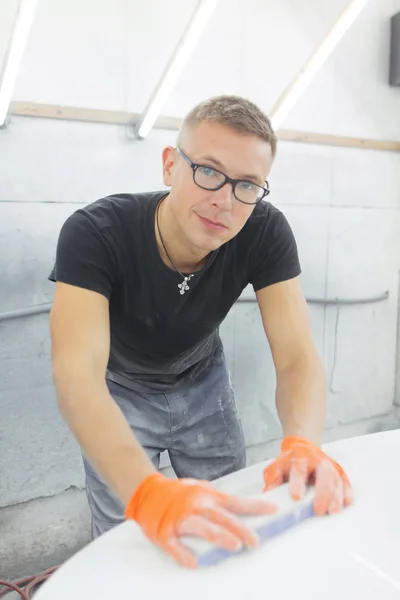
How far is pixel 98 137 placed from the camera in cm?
204

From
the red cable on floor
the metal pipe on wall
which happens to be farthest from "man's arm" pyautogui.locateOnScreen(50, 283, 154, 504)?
the red cable on floor

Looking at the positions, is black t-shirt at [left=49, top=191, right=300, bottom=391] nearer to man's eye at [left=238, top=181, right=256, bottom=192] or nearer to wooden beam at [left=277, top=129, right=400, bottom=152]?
man's eye at [left=238, top=181, right=256, bottom=192]

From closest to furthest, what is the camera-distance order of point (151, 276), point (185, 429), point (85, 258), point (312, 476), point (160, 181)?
point (312, 476) → point (85, 258) → point (151, 276) → point (185, 429) → point (160, 181)

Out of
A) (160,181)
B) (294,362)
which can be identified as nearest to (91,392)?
(294,362)

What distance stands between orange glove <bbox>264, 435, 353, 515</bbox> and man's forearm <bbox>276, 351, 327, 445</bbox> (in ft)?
0.50

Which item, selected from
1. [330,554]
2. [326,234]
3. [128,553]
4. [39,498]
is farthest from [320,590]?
[326,234]

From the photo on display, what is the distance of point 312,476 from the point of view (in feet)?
3.02

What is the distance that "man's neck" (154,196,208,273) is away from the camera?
1262 mm

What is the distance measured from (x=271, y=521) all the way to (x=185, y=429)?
2.43 ft

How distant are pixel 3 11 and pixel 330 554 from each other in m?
1.98

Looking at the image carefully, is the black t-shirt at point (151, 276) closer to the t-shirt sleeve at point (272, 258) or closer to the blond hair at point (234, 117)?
the t-shirt sleeve at point (272, 258)

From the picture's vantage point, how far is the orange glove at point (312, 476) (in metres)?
0.86

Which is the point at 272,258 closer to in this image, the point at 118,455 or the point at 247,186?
the point at 247,186

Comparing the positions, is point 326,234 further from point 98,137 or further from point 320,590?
point 320,590
